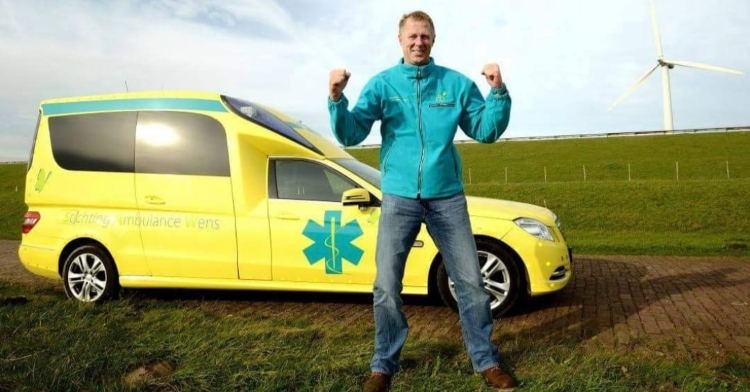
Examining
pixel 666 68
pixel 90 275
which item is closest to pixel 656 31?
pixel 666 68

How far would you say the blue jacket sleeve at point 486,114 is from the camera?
115 inches

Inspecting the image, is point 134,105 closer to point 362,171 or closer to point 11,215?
point 362,171

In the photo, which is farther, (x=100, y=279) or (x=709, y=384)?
(x=100, y=279)

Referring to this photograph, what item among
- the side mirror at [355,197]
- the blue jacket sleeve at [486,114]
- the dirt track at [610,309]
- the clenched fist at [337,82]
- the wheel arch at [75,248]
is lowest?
the dirt track at [610,309]

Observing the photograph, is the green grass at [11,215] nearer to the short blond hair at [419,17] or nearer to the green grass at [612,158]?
the short blond hair at [419,17]

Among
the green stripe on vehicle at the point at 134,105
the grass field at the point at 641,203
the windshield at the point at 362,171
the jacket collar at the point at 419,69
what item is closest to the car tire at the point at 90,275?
the green stripe on vehicle at the point at 134,105

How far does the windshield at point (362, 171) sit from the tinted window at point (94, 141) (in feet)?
6.90

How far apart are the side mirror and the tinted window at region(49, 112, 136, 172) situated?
226 centimetres

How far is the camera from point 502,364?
3.33 meters

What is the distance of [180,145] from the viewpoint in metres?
5.42

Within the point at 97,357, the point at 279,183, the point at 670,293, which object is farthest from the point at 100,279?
the point at 670,293

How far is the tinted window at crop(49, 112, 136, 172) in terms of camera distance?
5.56m

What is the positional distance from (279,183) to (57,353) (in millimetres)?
2380

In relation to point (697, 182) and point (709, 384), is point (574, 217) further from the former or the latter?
point (709, 384)
